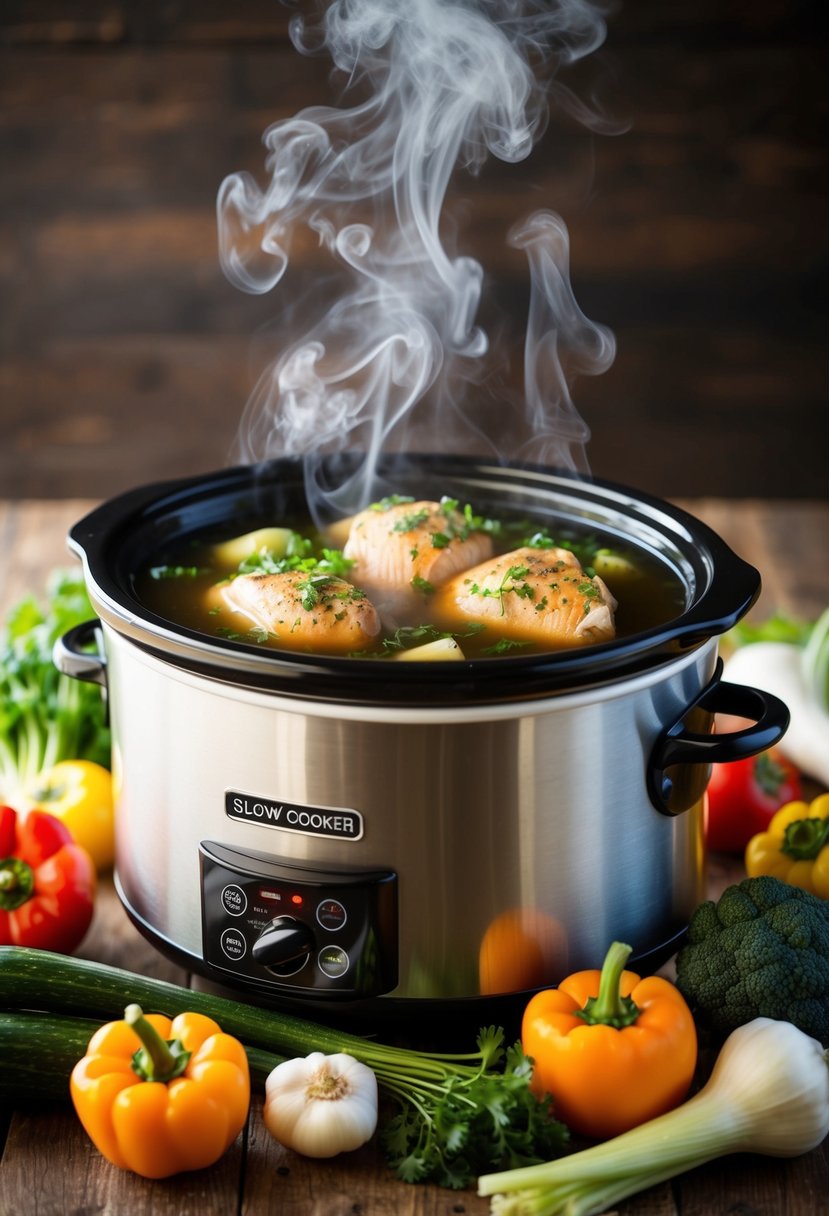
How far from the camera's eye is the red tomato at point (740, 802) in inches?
129

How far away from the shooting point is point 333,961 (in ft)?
→ 7.72

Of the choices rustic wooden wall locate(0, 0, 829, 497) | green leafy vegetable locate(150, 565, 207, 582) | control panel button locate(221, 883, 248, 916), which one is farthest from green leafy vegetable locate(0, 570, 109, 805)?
rustic wooden wall locate(0, 0, 829, 497)

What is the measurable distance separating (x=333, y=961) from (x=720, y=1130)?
0.69 meters

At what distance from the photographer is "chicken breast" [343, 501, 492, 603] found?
2820 millimetres

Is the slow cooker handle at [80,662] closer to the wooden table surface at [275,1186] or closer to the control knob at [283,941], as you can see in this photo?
the control knob at [283,941]

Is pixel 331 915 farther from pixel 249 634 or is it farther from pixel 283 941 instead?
pixel 249 634

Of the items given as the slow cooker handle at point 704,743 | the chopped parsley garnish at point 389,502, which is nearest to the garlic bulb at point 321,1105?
the slow cooker handle at point 704,743

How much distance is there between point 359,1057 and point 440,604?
2.96 feet

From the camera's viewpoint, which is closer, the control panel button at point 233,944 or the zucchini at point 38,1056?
the zucchini at point 38,1056

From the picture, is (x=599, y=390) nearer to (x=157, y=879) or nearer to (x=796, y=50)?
(x=796, y=50)

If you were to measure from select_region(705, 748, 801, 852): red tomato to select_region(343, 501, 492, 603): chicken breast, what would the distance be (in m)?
0.86

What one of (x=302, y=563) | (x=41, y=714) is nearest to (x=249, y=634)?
(x=302, y=563)

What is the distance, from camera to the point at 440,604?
9.07 feet

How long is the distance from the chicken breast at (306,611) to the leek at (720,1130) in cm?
95
